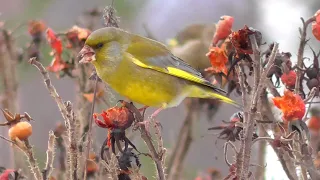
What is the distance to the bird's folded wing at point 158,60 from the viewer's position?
90cm

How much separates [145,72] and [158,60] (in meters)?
0.04

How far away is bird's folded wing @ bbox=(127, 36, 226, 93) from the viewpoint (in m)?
0.90

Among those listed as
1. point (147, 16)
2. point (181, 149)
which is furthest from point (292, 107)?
point (147, 16)

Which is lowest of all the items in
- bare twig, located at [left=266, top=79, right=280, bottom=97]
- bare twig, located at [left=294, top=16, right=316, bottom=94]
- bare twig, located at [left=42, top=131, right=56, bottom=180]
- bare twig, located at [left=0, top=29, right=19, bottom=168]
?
bare twig, located at [left=42, top=131, right=56, bottom=180]

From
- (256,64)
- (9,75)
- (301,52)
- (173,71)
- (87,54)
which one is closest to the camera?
(256,64)

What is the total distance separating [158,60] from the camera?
914 millimetres

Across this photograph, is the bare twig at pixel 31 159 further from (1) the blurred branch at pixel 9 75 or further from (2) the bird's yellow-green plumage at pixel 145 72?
(1) the blurred branch at pixel 9 75

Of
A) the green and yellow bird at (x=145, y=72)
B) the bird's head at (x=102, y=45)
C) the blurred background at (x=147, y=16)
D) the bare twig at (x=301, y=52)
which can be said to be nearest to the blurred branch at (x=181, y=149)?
the green and yellow bird at (x=145, y=72)

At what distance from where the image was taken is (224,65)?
0.76 m

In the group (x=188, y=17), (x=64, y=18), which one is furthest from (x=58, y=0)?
(x=188, y=17)

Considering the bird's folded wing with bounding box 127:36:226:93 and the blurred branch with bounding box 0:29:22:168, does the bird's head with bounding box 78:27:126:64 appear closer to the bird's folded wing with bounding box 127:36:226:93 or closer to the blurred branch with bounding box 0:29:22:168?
the bird's folded wing with bounding box 127:36:226:93

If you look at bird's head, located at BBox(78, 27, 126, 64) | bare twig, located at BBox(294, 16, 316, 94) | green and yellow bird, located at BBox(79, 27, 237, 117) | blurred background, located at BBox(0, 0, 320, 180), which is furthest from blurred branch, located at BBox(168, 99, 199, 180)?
blurred background, located at BBox(0, 0, 320, 180)

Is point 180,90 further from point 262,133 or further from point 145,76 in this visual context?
point 262,133

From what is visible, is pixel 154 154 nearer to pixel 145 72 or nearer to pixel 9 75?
pixel 145 72
